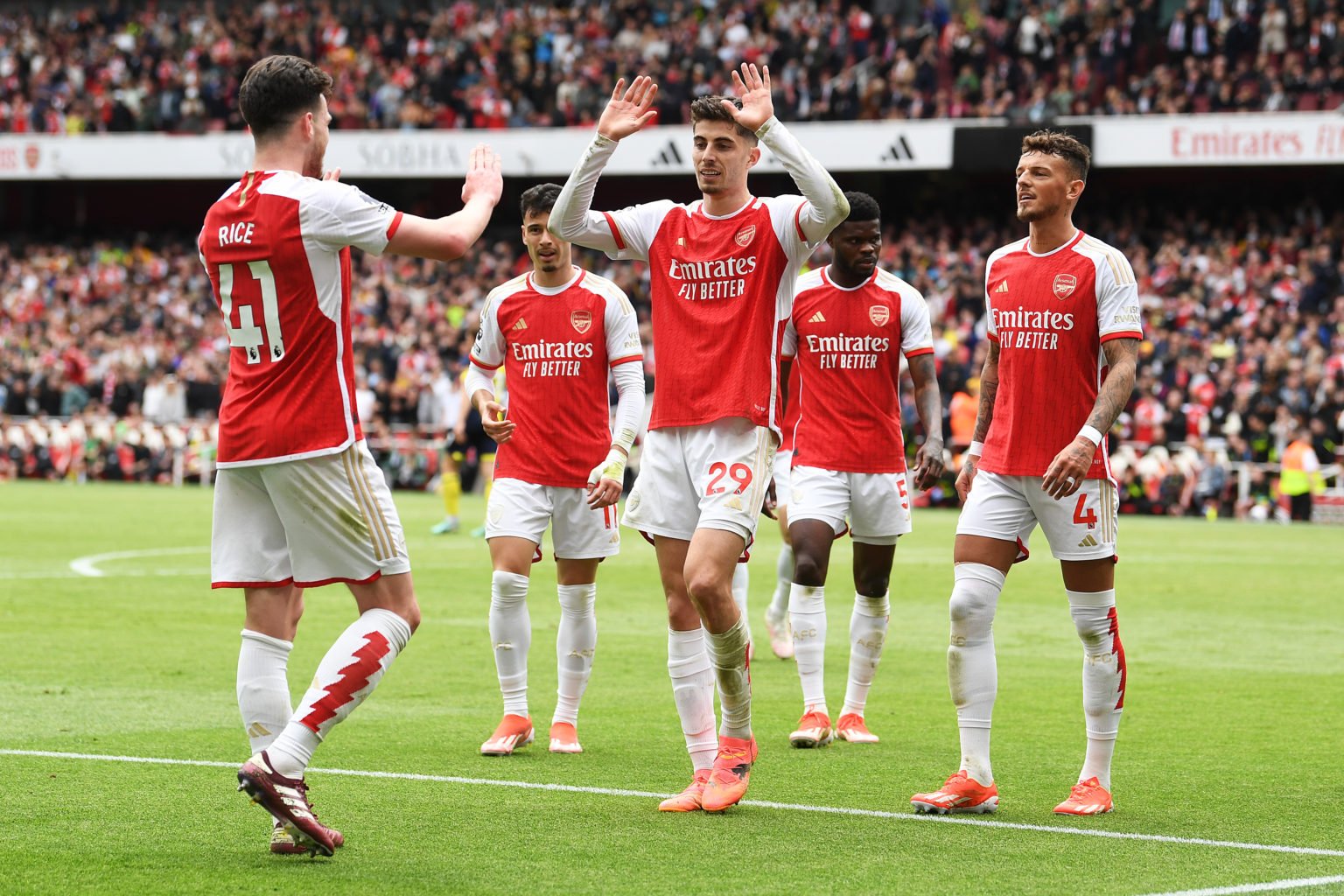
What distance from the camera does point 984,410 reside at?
722cm

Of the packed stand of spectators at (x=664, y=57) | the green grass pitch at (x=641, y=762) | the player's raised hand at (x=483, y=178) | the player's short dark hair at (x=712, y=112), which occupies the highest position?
the packed stand of spectators at (x=664, y=57)

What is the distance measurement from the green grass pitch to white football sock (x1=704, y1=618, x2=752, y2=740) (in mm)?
323

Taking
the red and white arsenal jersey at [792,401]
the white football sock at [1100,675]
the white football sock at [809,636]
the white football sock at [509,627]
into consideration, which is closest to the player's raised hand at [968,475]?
the white football sock at [1100,675]

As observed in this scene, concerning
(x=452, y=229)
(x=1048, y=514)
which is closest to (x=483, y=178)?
(x=452, y=229)

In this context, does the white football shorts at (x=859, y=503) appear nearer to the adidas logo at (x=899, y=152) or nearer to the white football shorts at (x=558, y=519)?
the white football shorts at (x=558, y=519)

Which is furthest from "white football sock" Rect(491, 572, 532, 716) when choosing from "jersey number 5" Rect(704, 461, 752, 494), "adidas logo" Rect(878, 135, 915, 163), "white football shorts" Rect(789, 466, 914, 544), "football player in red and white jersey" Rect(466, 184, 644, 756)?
"adidas logo" Rect(878, 135, 915, 163)

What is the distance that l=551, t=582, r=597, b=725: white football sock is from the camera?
325 inches

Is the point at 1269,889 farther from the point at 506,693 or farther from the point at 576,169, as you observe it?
the point at 506,693

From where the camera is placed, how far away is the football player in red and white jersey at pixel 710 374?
658 cm

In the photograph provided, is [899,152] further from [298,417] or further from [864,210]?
[298,417]

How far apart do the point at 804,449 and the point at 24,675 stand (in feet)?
15.3

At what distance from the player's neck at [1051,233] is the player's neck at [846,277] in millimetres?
2133

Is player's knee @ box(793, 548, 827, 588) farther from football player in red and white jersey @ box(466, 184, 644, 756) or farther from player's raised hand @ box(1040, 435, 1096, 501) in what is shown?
player's raised hand @ box(1040, 435, 1096, 501)

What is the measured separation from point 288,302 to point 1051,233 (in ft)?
9.78
